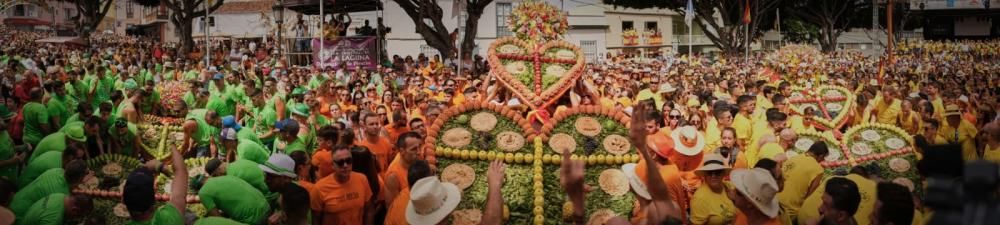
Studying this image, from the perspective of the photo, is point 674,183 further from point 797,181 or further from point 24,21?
point 24,21

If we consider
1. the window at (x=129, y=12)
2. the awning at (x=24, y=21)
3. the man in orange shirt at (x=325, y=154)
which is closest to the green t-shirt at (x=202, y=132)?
the man in orange shirt at (x=325, y=154)

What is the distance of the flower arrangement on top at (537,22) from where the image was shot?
13141 mm

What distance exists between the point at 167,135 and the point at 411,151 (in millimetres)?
4083

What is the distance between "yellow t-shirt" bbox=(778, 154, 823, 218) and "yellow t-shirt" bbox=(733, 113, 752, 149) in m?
2.88

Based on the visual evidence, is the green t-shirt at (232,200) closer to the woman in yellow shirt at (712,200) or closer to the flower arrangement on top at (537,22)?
the woman in yellow shirt at (712,200)

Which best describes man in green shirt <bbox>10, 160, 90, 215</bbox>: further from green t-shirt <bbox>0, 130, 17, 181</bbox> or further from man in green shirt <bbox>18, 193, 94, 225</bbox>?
green t-shirt <bbox>0, 130, 17, 181</bbox>

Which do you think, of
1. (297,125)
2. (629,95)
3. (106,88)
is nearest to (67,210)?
(297,125)

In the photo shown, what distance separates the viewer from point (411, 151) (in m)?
6.66

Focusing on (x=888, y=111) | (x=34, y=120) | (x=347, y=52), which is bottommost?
(x=888, y=111)

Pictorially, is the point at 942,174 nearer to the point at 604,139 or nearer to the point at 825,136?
the point at 604,139

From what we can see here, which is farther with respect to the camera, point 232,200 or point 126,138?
point 126,138

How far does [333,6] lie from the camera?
77.8 ft

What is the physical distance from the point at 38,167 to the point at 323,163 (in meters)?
2.26

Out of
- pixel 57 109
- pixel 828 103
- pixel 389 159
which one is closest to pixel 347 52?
pixel 57 109
